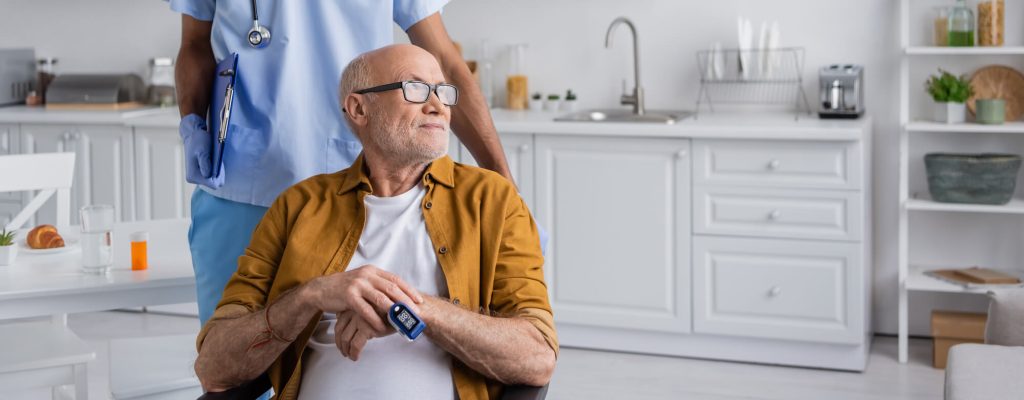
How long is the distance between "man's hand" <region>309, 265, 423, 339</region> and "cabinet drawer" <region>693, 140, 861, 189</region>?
7.07 feet

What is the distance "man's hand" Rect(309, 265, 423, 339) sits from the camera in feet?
5.79

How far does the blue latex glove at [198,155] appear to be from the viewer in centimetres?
203

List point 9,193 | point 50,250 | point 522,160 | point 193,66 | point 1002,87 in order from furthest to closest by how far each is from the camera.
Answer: point 9,193 < point 522,160 < point 1002,87 < point 50,250 < point 193,66

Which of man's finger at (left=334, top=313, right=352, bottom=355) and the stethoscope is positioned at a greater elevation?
the stethoscope

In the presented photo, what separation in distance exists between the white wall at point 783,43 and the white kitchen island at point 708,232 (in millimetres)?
229

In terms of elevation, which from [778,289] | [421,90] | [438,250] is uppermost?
[421,90]

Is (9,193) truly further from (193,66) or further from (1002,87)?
(1002,87)

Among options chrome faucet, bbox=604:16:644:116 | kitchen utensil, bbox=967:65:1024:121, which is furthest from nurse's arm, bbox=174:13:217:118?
kitchen utensil, bbox=967:65:1024:121

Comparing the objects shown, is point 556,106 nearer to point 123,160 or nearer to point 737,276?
point 737,276

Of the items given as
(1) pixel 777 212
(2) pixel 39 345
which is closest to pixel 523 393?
(2) pixel 39 345

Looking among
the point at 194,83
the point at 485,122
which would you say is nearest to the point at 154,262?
the point at 194,83

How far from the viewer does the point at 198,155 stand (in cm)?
204

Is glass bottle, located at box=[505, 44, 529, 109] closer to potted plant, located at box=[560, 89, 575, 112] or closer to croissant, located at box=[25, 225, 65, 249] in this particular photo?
potted plant, located at box=[560, 89, 575, 112]

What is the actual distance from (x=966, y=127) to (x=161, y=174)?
9.23 ft
